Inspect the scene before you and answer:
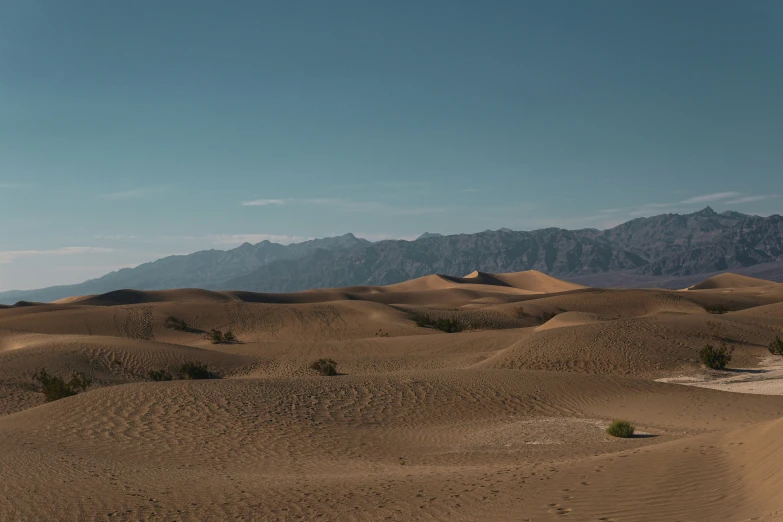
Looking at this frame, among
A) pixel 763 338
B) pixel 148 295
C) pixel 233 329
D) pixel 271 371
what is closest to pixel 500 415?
pixel 271 371

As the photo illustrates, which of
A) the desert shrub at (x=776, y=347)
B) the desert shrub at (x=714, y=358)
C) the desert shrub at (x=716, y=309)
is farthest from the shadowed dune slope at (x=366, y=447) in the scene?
the desert shrub at (x=716, y=309)

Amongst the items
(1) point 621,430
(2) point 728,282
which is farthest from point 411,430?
(2) point 728,282

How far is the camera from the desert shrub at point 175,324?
1975 inches

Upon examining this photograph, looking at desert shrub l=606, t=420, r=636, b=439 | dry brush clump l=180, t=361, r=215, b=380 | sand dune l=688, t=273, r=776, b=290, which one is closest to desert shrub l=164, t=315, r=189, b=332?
dry brush clump l=180, t=361, r=215, b=380

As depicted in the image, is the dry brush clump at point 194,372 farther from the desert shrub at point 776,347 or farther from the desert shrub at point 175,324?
the desert shrub at point 776,347

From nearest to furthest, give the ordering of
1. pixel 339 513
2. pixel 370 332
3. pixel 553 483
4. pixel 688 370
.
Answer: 1. pixel 339 513
2. pixel 553 483
3. pixel 688 370
4. pixel 370 332

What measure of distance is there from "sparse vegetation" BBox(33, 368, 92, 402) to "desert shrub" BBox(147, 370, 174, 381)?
8.12 feet

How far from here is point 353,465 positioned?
1312 cm

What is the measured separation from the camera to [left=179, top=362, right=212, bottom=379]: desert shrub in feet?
95.9

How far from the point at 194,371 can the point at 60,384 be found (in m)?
7.03

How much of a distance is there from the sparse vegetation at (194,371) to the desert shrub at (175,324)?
2099 cm

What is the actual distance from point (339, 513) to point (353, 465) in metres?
3.94

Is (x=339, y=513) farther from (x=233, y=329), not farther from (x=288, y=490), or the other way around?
(x=233, y=329)

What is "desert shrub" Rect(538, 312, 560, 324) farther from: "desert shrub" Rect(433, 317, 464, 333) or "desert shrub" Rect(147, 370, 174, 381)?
"desert shrub" Rect(147, 370, 174, 381)
